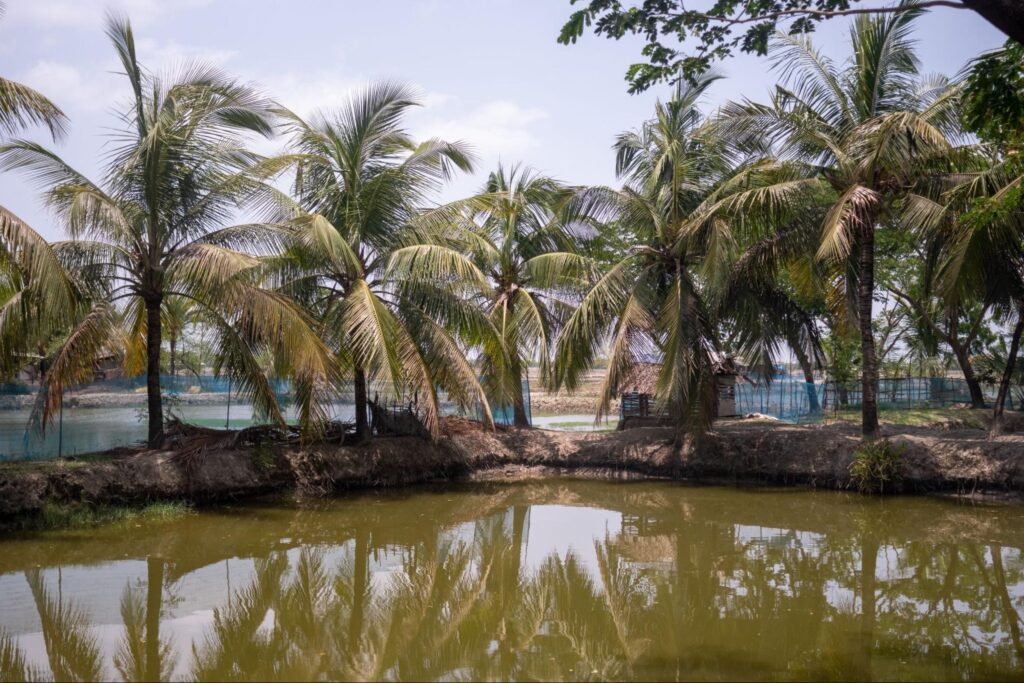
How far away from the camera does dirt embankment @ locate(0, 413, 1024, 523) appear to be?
1129 centimetres

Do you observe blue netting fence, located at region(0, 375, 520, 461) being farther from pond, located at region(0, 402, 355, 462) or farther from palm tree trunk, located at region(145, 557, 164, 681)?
palm tree trunk, located at region(145, 557, 164, 681)

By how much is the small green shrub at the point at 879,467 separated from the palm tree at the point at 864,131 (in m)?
0.81

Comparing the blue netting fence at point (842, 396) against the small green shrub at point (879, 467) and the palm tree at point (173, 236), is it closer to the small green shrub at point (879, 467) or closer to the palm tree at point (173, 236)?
the small green shrub at point (879, 467)

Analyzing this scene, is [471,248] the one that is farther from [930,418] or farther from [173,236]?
[930,418]

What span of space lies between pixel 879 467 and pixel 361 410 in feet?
27.2

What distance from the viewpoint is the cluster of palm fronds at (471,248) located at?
11.6 m

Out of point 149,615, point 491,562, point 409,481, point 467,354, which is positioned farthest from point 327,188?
point 149,615

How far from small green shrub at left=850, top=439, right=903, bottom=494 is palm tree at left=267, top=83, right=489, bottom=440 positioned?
5.88 m

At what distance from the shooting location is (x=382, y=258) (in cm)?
1405

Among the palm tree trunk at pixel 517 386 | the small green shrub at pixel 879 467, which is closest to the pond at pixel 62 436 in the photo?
the palm tree trunk at pixel 517 386

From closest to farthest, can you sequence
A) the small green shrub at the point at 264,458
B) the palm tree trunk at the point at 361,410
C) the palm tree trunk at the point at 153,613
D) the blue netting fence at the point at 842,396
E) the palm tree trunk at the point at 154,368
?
1. the palm tree trunk at the point at 153,613
2. the palm tree trunk at the point at 154,368
3. the small green shrub at the point at 264,458
4. the palm tree trunk at the point at 361,410
5. the blue netting fence at the point at 842,396

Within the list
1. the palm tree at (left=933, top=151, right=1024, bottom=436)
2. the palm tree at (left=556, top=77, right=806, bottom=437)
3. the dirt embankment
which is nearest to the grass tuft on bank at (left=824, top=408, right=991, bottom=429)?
the dirt embankment

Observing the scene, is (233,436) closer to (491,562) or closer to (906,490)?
(491,562)

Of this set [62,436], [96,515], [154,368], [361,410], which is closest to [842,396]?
[361,410]
